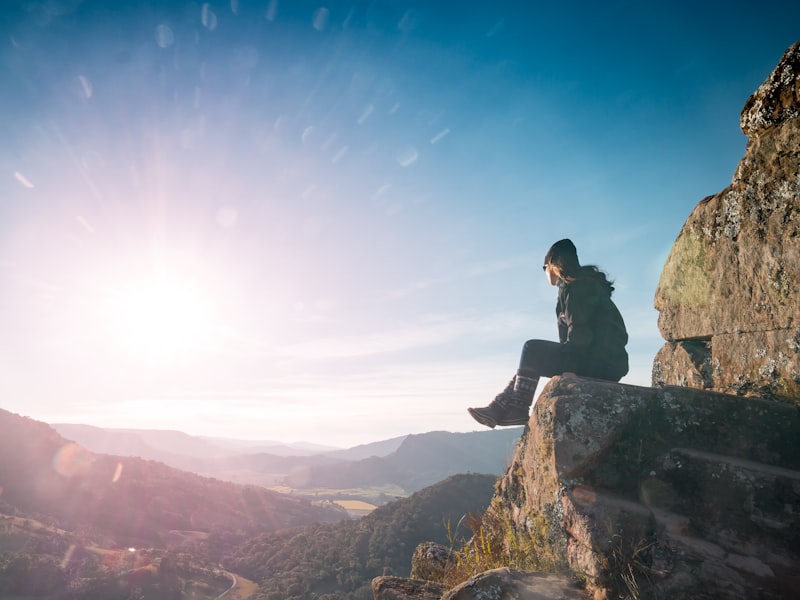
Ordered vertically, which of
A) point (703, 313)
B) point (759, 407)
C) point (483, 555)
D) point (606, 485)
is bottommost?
point (483, 555)

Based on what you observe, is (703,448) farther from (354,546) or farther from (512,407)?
(354,546)

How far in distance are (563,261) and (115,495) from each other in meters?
96.1

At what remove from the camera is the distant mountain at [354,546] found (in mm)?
51125

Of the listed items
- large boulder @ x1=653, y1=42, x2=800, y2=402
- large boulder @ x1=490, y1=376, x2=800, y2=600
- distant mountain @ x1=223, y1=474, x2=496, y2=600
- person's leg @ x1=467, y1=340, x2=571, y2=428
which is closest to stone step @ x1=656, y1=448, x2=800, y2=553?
large boulder @ x1=490, y1=376, x2=800, y2=600

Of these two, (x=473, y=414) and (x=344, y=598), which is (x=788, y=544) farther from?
(x=344, y=598)

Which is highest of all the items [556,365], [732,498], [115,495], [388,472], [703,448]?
[556,365]

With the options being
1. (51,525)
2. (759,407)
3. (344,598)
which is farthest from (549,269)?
(51,525)

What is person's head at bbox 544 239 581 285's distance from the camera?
19.4 feet

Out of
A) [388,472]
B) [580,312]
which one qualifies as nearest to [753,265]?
[580,312]

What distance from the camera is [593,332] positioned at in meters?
5.54

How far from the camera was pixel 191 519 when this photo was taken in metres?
80.4

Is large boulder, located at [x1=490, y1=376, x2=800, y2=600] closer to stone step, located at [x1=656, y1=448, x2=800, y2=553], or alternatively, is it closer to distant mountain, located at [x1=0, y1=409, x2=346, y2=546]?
stone step, located at [x1=656, y1=448, x2=800, y2=553]

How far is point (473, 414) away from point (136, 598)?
57888 millimetres

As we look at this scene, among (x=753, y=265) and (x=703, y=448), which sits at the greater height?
(x=753, y=265)
